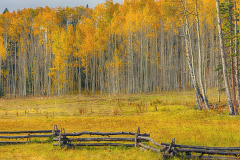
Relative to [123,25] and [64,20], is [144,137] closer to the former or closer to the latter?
[123,25]

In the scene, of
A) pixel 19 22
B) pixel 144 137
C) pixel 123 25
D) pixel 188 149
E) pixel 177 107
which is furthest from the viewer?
pixel 19 22

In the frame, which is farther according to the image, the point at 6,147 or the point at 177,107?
the point at 177,107

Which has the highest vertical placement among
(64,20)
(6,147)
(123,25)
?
(64,20)

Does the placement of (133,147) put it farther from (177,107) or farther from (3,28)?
(3,28)

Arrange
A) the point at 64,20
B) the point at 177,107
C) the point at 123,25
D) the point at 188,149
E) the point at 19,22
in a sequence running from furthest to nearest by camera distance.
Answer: the point at 64,20, the point at 19,22, the point at 123,25, the point at 177,107, the point at 188,149

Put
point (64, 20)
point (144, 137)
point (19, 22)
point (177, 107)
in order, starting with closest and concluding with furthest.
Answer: point (144, 137) → point (177, 107) → point (19, 22) → point (64, 20)

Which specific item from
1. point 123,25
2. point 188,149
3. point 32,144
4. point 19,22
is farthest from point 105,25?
point 188,149

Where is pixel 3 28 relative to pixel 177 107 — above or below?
above

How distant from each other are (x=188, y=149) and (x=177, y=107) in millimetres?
11147

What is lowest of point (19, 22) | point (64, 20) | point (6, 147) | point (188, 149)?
point (6, 147)

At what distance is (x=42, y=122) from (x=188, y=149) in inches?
424

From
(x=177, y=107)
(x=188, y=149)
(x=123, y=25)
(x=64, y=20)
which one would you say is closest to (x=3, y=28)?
(x=64, y=20)

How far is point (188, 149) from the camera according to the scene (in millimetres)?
6535

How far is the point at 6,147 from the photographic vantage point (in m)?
8.89
